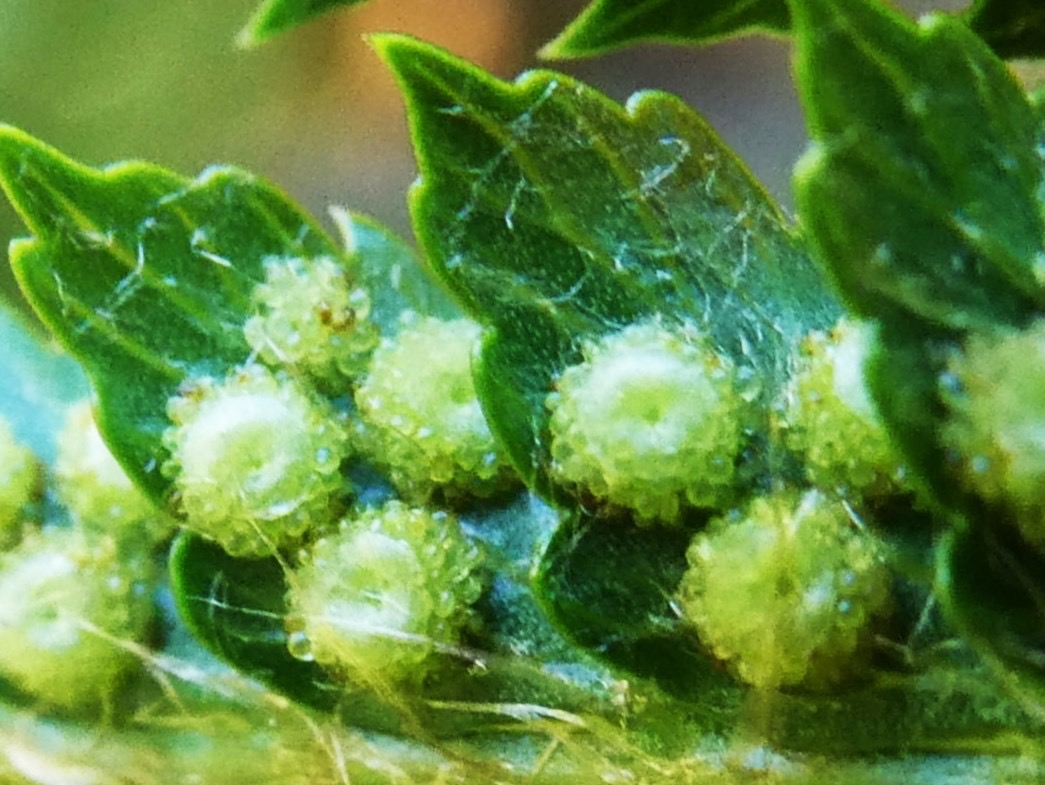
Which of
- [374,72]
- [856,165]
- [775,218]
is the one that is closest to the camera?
[856,165]

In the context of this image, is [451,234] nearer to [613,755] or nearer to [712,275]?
[712,275]

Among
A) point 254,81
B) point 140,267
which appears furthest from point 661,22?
point 254,81

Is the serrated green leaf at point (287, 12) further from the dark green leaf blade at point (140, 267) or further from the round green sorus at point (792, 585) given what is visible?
the round green sorus at point (792, 585)

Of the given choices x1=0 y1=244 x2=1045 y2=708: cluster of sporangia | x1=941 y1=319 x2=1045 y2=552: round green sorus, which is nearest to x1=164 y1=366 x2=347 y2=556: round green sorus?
x1=0 y1=244 x2=1045 y2=708: cluster of sporangia

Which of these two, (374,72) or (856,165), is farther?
(374,72)

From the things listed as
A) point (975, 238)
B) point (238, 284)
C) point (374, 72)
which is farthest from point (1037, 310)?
point (374, 72)

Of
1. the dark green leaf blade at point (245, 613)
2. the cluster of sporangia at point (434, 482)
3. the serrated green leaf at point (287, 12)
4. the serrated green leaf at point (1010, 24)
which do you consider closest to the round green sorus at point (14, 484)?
the cluster of sporangia at point (434, 482)
